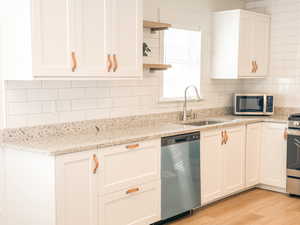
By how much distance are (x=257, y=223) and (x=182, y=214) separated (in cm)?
76

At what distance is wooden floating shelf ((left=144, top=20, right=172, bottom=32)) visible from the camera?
4.23 meters

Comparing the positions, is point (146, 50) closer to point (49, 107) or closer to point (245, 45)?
point (49, 107)

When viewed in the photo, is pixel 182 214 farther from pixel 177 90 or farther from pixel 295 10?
pixel 295 10

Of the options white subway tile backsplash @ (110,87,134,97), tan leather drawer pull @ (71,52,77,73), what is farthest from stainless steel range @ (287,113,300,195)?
tan leather drawer pull @ (71,52,77,73)

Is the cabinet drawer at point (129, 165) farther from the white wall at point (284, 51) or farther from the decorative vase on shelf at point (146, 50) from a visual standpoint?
the white wall at point (284, 51)

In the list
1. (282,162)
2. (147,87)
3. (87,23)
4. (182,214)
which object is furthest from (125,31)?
(282,162)

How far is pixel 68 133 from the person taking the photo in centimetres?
372

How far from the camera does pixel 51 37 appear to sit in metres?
3.09

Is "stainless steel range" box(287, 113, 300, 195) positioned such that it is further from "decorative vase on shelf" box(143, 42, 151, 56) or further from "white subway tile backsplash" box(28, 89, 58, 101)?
"white subway tile backsplash" box(28, 89, 58, 101)

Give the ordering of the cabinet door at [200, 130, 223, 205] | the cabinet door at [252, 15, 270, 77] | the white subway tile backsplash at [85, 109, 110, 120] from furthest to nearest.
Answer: the cabinet door at [252, 15, 270, 77] < the cabinet door at [200, 130, 223, 205] < the white subway tile backsplash at [85, 109, 110, 120]

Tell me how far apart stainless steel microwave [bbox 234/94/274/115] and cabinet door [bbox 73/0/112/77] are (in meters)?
2.50

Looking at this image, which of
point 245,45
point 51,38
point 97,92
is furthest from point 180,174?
point 245,45

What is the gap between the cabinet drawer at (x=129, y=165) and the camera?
3.34m

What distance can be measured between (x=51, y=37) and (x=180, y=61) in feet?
7.36
